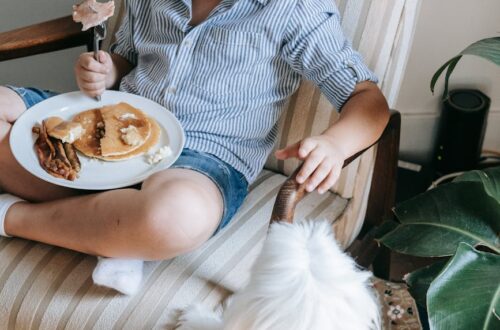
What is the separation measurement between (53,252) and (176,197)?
22cm

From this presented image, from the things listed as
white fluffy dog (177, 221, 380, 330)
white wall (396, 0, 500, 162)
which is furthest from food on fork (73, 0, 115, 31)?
white wall (396, 0, 500, 162)

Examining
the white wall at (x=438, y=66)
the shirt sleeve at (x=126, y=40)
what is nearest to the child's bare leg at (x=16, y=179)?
the shirt sleeve at (x=126, y=40)

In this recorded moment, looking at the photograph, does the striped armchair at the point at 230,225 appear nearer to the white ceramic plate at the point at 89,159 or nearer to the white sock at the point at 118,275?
the white sock at the point at 118,275

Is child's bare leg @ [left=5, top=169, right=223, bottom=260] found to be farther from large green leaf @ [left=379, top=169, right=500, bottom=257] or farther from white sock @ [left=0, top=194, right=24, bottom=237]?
large green leaf @ [left=379, top=169, right=500, bottom=257]

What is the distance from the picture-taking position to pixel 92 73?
107cm

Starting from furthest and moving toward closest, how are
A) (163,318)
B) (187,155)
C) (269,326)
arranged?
(187,155)
(163,318)
(269,326)

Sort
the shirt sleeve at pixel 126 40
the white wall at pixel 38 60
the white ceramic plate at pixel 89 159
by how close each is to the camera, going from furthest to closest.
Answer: the white wall at pixel 38 60 < the shirt sleeve at pixel 126 40 < the white ceramic plate at pixel 89 159

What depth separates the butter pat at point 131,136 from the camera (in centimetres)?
99

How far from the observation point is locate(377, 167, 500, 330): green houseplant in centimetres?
73

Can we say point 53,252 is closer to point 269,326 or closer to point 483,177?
point 269,326

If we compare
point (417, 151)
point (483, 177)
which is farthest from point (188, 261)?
point (417, 151)

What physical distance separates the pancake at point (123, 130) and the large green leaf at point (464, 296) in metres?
0.50

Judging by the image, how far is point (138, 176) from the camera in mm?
948

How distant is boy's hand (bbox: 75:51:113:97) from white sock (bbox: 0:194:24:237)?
0.22 metres
